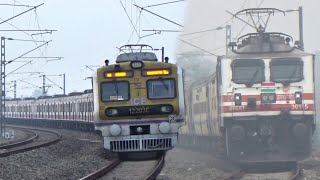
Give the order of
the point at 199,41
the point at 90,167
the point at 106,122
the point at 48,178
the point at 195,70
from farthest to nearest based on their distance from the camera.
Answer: the point at 195,70
the point at 199,41
the point at 90,167
the point at 106,122
the point at 48,178

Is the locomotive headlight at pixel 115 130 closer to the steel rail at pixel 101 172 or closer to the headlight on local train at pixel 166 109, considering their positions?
the steel rail at pixel 101 172

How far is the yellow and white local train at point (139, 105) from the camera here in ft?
51.5

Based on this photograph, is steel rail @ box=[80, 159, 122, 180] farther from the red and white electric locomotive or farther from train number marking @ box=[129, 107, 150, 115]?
the red and white electric locomotive

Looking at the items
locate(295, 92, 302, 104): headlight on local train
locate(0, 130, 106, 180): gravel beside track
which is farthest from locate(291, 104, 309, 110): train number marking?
locate(0, 130, 106, 180): gravel beside track

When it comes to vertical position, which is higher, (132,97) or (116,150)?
(132,97)

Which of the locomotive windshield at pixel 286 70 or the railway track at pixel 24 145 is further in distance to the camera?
the railway track at pixel 24 145

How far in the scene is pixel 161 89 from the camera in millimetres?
16094

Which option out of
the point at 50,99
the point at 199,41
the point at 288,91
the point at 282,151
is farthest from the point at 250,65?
the point at 50,99

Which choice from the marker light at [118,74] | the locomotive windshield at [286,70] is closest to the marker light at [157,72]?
the marker light at [118,74]

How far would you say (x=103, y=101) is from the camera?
15.9m

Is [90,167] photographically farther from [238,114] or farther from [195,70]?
[195,70]

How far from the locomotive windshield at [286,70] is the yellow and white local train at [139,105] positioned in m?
3.49

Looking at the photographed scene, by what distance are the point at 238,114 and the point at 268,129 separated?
102 cm

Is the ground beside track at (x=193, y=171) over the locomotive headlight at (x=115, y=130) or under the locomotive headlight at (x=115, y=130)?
under
